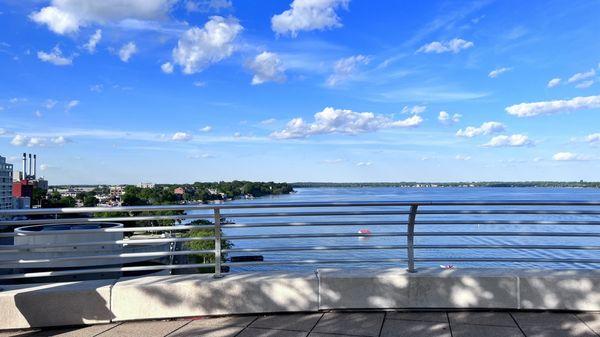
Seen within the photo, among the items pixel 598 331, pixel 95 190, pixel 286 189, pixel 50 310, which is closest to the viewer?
pixel 598 331

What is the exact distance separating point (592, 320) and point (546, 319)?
0.41 metres

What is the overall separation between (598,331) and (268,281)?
9.84 feet

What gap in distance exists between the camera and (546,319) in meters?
4.66

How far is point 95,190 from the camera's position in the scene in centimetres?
8188

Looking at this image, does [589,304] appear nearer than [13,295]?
No

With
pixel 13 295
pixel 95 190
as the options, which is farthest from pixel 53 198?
pixel 13 295

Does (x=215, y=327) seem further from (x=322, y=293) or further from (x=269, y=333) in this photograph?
(x=322, y=293)

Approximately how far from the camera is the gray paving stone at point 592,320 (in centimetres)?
439

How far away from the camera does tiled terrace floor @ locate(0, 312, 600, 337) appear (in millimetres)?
4316

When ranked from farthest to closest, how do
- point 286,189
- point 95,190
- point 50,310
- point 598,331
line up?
point 286,189
point 95,190
point 50,310
point 598,331

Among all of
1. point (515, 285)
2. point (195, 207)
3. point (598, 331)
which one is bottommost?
point (598, 331)

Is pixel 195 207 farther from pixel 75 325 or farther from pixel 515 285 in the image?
pixel 515 285

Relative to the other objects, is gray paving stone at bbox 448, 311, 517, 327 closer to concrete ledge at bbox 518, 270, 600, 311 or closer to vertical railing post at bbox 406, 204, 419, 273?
concrete ledge at bbox 518, 270, 600, 311

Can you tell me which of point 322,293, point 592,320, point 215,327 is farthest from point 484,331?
point 215,327
